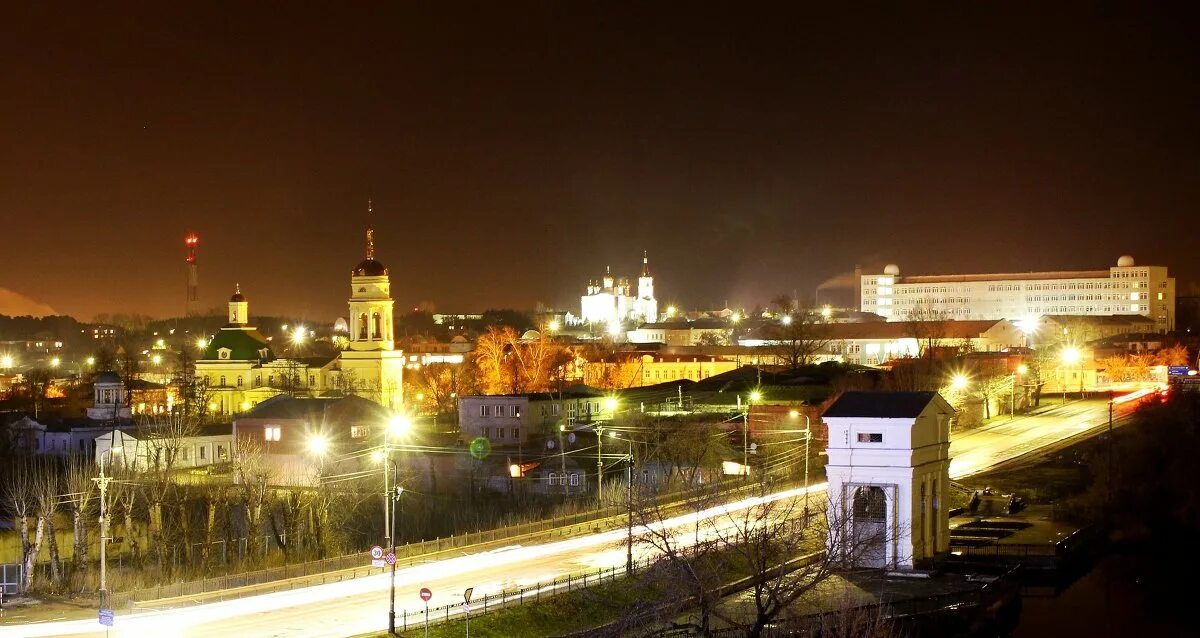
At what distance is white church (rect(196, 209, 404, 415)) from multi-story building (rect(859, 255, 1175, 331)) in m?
70.7

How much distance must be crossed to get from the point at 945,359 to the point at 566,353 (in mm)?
23039

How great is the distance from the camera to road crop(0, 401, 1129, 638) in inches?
837

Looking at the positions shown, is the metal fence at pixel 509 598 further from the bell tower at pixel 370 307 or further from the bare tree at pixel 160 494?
the bell tower at pixel 370 307

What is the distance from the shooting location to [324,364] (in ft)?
Answer: 255

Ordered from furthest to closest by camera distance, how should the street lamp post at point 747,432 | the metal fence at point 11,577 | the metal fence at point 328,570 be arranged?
1. the street lamp post at point 747,432
2. the metal fence at point 11,577
3. the metal fence at point 328,570

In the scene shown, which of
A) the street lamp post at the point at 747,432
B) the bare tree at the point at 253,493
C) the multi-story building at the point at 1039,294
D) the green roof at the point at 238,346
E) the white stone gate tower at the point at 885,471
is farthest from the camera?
the multi-story building at the point at 1039,294

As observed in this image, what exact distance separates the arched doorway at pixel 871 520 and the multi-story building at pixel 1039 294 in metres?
101

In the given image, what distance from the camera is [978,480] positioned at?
141 ft

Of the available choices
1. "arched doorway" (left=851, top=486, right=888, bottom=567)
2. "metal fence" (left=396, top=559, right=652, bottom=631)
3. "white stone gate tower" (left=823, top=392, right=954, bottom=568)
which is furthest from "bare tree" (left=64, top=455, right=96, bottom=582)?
"arched doorway" (left=851, top=486, right=888, bottom=567)

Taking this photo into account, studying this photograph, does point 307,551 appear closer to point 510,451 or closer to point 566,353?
point 510,451

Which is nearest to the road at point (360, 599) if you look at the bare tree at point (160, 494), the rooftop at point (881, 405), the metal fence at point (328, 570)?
the metal fence at point (328, 570)

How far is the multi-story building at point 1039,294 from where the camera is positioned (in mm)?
134500

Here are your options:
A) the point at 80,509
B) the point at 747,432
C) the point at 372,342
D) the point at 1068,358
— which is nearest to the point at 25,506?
the point at 80,509

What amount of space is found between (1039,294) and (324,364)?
3503 inches
